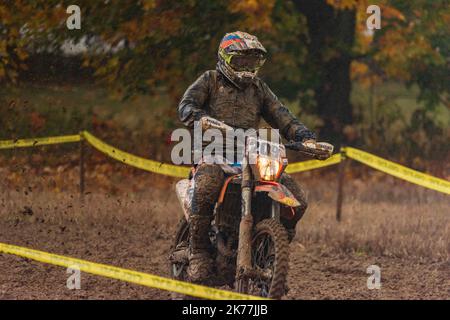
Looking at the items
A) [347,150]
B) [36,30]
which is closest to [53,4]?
[36,30]

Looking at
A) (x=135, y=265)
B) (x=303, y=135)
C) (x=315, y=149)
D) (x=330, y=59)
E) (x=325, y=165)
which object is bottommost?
(x=135, y=265)

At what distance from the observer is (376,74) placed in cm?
1955

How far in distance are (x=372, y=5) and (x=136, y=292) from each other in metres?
6.04

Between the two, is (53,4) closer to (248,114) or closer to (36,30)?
(36,30)

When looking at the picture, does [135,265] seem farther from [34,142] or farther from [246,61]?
[246,61]

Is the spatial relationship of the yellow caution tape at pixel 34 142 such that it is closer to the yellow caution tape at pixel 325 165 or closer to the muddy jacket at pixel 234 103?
the yellow caution tape at pixel 325 165

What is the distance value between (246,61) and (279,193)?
1.10m

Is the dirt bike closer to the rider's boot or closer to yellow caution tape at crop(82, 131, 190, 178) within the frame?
the rider's boot

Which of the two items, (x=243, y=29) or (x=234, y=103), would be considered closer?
(x=234, y=103)

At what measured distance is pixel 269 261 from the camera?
7055 millimetres

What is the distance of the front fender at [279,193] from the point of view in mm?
6930

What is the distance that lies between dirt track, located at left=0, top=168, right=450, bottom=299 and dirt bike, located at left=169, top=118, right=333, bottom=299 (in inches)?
44.6

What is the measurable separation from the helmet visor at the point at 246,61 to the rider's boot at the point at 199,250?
46.1 inches

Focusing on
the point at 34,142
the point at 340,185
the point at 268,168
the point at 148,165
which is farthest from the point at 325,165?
the point at 268,168
